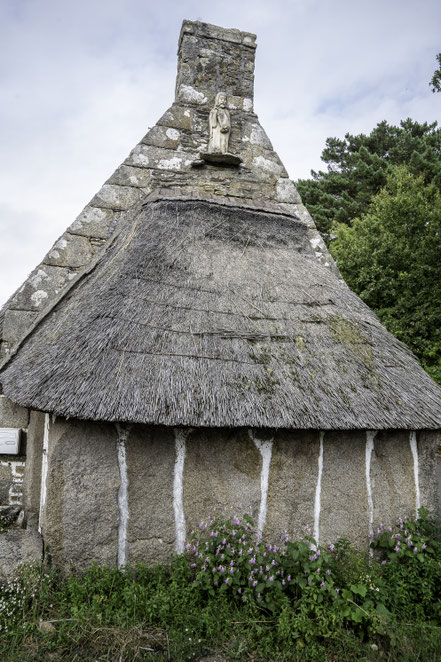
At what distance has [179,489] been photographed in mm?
3293

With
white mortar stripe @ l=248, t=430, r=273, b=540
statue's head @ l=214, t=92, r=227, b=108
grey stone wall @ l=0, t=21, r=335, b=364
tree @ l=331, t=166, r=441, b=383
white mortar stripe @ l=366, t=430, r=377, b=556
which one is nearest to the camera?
white mortar stripe @ l=248, t=430, r=273, b=540

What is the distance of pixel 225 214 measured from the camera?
4742 millimetres

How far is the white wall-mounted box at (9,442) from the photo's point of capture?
423 centimetres

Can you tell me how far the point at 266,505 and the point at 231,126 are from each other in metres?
4.71

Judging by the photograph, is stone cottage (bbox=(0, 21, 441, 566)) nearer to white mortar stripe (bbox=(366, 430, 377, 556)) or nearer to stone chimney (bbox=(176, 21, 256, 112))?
white mortar stripe (bbox=(366, 430, 377, 556))

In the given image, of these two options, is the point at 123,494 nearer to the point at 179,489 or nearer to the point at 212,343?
the point at 179,489

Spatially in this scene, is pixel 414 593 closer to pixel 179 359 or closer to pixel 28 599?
pixel 179 359

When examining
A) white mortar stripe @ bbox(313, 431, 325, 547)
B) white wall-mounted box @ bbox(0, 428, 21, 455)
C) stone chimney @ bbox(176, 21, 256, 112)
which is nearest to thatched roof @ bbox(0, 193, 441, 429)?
white mortar stripe @ bbox(313, 431, 325, 547)

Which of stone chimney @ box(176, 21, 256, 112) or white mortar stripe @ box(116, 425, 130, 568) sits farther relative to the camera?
stone chimney @ box(176, 21, 256, 112)

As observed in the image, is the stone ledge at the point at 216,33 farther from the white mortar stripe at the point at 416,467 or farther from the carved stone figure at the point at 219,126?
the white mortar stripe at the point at 416,467

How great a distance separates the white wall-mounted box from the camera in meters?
4.23

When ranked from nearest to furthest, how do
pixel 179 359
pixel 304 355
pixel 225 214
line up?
pixel 179 359 < pixel 304 355 < pixel 225 214

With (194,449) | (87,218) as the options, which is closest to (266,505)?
(194,449)

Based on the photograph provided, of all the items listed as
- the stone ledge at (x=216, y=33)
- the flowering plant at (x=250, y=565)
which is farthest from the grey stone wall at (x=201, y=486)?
the stone ledge at (x=216, y=33)
